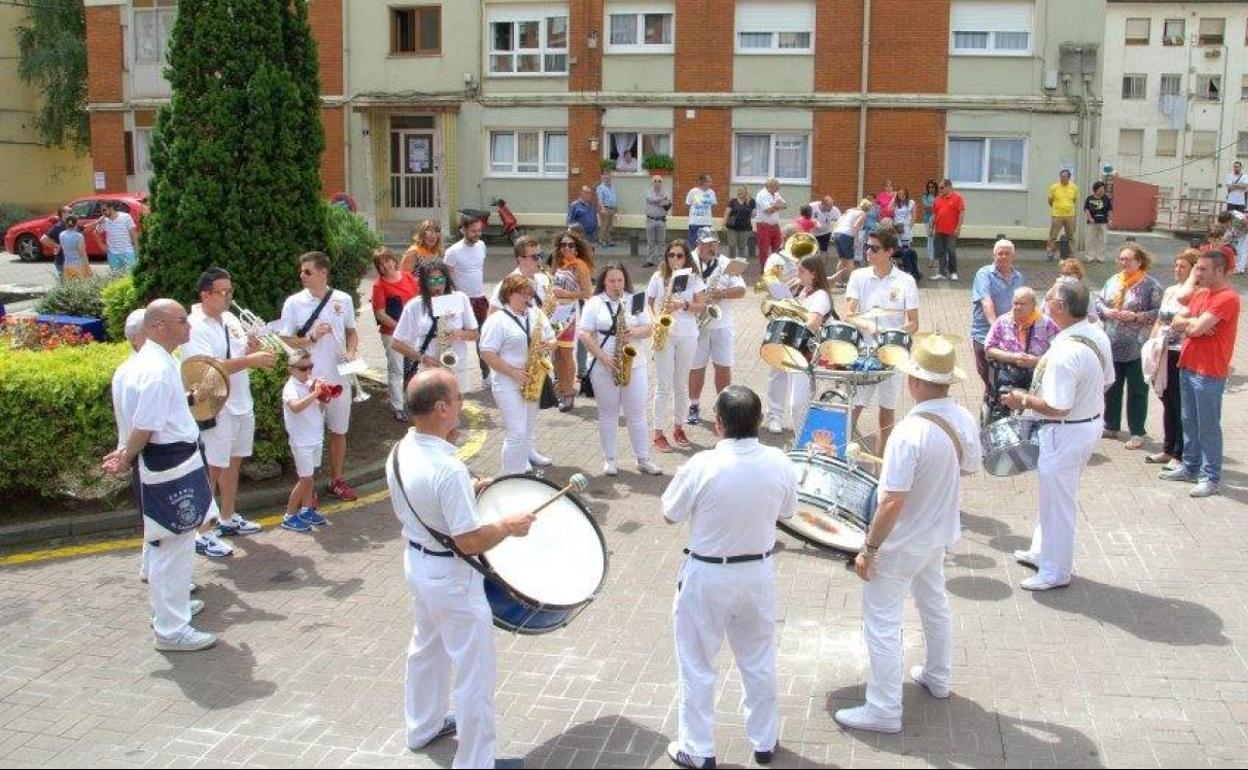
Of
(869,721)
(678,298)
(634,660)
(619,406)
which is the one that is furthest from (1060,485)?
(678,298)

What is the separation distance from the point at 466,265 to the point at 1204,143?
45.2 m

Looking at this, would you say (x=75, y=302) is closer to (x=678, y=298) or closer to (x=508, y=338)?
(x=508, y=338)

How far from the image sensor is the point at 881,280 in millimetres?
10719

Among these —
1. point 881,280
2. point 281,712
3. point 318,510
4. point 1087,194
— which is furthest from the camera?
point 1087,194

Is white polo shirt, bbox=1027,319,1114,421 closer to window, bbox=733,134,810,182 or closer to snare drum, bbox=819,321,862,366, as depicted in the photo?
snare drum, bbox=819,321,862,366

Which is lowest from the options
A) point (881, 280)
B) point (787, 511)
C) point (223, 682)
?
point (223, 682)

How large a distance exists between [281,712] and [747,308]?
1416 centimetres

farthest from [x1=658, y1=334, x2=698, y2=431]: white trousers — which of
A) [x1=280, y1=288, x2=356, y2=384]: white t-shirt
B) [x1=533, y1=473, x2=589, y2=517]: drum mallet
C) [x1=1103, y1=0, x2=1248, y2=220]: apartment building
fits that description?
[x1=1103, y1=0, x2=1248, y2=220]: apartment building

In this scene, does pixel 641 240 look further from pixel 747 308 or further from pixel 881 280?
pixel 881 280

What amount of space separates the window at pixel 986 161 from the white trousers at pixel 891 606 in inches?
888

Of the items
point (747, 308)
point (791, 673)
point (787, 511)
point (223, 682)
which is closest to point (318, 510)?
point (223, 682)

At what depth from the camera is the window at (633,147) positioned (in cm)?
2838

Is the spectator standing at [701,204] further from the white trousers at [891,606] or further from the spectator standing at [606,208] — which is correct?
the white trousers at [891,606]

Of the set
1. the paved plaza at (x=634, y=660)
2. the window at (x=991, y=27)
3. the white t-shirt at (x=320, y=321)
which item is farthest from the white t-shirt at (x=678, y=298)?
the window at (x=991, y=27)
